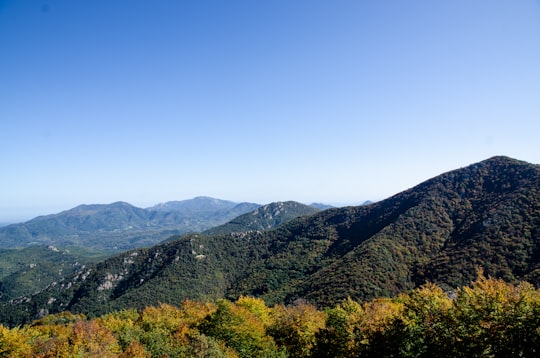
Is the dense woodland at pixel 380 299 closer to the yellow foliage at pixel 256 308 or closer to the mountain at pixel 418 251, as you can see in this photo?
the yellow foliage at pixel 256 308

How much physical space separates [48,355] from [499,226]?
13801cm

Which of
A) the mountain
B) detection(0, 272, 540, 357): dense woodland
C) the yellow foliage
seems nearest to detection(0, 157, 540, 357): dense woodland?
detection(0, 272, 540, 357): dense woodland

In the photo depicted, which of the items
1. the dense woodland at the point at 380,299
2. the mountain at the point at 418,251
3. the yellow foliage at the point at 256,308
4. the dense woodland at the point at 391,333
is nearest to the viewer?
the dense woodland at the point at 391,333

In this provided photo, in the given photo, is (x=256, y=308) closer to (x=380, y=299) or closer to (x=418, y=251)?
(x=380, y=299)

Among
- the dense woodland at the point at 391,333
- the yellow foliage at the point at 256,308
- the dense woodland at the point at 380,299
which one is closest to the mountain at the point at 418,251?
the dense woodland at the point at 380,299

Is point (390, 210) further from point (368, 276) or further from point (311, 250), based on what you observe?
point (368, 276)

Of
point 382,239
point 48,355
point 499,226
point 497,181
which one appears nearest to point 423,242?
point 382,239

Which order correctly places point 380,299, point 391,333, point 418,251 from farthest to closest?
point 418,251 < point 380,299 < point 391,333

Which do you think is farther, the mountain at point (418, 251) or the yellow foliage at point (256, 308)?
the mountain at point (418, 251)

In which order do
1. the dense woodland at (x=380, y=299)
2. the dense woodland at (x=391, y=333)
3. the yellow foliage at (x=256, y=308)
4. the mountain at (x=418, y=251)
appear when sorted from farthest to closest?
the mountain at (x=418, y=251) → the yellow foliage at (x=256, y=308) → the dense woodland at (x=380, y=299) → the dense woodland at (x=391, y=333)

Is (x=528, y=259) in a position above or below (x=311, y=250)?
above

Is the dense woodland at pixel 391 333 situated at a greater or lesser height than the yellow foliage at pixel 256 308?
greater

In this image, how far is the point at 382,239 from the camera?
14262 cm

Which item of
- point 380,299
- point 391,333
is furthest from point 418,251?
point 391,333
